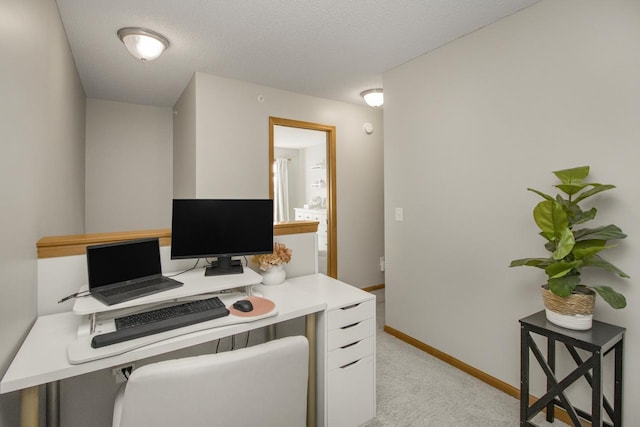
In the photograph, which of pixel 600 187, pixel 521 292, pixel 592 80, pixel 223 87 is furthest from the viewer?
pixel 223 87

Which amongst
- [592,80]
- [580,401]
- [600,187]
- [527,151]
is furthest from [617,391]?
[592,80]

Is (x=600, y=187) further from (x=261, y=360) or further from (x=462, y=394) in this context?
(x=261, y=360)

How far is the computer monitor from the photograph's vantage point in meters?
1.69

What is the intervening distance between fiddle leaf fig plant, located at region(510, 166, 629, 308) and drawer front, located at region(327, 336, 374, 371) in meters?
0.97

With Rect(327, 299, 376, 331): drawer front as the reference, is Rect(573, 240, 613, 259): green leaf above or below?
above

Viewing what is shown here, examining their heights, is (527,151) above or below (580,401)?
above

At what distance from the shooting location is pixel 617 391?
1594 millimetres

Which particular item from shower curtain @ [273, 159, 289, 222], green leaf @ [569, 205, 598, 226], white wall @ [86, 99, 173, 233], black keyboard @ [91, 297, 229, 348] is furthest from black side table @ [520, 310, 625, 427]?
shower curtain @ [273, 159, 289, 222]

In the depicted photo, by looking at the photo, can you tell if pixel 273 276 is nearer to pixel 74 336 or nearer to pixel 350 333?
pixel 350 333

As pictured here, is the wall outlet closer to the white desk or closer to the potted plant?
the white desk

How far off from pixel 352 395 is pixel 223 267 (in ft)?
3.23

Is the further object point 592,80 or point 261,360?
point 592,80

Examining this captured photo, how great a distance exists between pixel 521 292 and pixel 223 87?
10.0ft

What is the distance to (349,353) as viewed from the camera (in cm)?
171
